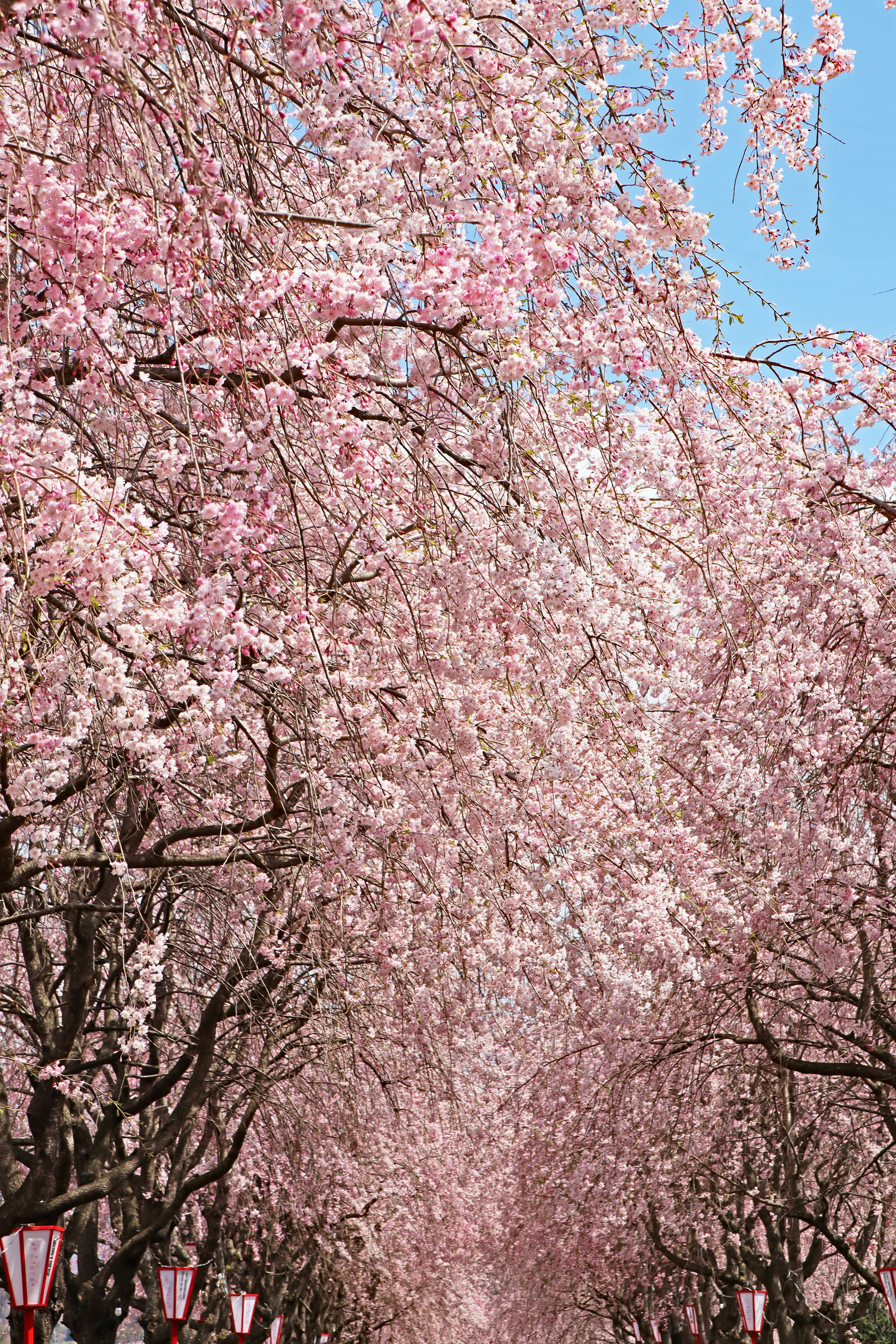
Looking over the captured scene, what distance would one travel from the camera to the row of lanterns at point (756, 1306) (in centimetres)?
995

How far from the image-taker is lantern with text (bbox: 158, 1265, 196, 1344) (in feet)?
34.3

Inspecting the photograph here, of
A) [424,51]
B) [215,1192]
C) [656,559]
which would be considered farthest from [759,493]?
[215,1192]

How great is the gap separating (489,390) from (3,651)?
215 centimetres

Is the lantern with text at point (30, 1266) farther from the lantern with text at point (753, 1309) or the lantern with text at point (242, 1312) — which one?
the lantern with text at point (753, 1309)

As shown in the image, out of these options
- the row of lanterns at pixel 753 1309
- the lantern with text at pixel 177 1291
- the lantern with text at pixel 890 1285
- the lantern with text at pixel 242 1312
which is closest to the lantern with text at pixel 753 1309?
the row of lanterns at pixel 753 1309

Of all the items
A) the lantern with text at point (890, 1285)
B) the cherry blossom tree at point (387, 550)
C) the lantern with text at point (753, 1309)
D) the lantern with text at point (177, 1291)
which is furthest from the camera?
the lantern with text at point (753, 1309)

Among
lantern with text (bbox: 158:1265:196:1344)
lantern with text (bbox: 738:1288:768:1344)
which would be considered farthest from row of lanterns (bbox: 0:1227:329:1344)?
lantern with text (bbox: 738:1288:768:1344)

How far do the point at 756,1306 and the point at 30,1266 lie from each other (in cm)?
878

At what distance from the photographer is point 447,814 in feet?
23.3

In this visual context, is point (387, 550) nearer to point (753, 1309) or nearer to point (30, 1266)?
point (30, 1266)

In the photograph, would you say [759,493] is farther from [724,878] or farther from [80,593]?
[80,593]

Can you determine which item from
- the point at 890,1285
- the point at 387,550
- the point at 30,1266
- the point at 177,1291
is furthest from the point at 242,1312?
the point at 387,550

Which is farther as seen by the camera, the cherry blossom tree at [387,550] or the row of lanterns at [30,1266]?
the row of lanterns at [30,1266]

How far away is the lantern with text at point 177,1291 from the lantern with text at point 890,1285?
5513mm
